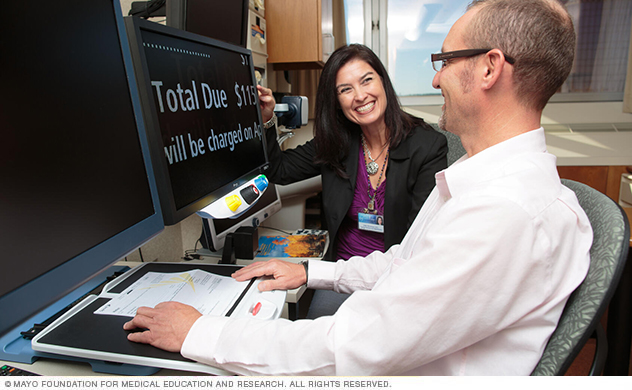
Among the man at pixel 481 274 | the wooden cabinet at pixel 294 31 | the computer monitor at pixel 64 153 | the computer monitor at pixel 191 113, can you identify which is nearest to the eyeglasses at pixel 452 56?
the man at pixel 481 274

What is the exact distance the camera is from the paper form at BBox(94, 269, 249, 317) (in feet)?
2.33

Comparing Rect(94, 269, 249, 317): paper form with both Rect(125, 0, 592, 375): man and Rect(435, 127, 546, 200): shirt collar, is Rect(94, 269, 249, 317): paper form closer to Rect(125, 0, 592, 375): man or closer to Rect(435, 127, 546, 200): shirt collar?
Rect(125, 0, 592, 375): man

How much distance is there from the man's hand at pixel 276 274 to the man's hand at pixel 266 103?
23.7 inches

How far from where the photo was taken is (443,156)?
5.23 ft

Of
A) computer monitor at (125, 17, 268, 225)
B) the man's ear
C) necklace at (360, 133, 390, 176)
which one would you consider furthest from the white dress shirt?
necklace at (360, 133, 390, 176)

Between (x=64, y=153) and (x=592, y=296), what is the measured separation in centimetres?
74

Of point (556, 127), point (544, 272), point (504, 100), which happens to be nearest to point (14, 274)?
point (544, 272)

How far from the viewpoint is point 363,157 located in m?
1.67

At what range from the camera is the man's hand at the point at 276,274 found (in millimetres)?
817

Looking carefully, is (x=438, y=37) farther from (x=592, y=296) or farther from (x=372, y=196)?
(x=592, y=296)

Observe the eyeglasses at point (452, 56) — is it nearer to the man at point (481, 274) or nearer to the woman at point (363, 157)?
the man at point (481, 274)

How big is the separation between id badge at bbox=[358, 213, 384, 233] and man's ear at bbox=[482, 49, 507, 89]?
88 cm

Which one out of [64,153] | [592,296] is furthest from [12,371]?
[592,296]
